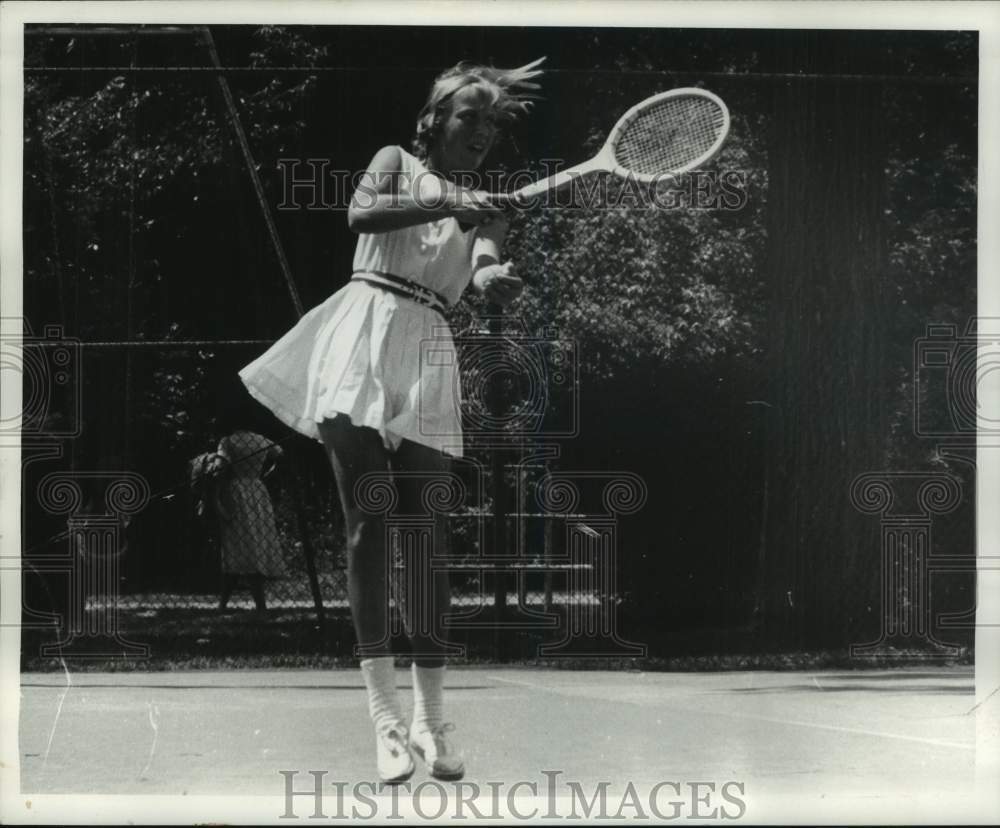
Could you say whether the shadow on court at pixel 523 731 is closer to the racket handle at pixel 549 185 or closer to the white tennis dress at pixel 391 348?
the white tennis dress at pixel 391 348

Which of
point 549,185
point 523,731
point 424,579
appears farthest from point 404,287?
point 523,731

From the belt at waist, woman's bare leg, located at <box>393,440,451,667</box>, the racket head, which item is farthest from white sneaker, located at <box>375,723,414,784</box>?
the racket head

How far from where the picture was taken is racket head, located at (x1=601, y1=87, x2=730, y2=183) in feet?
27.8

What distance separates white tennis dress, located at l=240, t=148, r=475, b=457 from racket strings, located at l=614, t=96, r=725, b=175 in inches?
29.3

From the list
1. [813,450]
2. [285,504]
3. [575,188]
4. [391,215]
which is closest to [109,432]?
[285,504]

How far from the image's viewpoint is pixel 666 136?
27.9ft

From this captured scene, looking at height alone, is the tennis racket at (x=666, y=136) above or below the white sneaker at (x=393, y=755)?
above

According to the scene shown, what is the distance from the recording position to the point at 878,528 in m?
8.62

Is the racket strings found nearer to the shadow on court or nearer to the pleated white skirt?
the pleated white skirt

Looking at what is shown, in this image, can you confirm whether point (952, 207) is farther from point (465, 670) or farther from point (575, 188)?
point (465, 670)

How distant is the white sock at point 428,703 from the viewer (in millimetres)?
8406

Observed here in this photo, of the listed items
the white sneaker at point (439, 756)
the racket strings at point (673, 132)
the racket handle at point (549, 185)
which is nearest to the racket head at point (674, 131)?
the racket strings at point (673, 132)

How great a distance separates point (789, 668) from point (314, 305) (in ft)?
7.88

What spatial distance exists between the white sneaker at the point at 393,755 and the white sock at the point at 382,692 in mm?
34
